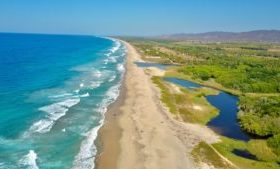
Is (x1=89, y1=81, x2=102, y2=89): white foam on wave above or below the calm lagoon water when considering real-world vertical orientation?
above

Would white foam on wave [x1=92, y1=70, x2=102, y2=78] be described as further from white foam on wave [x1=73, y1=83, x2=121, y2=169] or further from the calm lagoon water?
white foam on wave [x1=73, y1=83, x2=121, y2=169]

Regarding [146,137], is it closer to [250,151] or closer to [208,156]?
[208,156]

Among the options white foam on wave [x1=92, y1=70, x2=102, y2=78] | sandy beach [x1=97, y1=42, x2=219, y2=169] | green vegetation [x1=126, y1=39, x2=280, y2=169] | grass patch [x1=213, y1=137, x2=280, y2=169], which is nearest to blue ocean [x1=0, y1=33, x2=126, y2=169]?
white foam on wave [x1=92, y1=70, x2=102, y2=78]

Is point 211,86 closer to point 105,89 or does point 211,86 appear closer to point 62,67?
point 105,89

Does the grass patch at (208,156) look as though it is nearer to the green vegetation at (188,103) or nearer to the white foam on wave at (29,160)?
the green vegetation at (188,103)

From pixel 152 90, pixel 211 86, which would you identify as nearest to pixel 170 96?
pixel 152 90

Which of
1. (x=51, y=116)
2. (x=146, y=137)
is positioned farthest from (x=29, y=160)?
(x=51, y=116)
